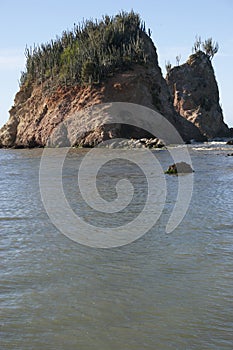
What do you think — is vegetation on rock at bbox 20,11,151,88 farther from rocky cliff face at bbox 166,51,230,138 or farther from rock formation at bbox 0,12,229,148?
rocky cliff face at bbox 166,51,230,138

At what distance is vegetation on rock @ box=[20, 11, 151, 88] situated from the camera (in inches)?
1502

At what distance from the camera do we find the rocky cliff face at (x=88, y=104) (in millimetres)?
36094

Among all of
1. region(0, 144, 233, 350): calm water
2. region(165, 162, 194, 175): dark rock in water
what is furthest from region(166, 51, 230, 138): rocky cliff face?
region(0, 144, 233, 350): calm water

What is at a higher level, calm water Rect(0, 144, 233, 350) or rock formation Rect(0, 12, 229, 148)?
rock formation Rect(0, 12, 229, 148)

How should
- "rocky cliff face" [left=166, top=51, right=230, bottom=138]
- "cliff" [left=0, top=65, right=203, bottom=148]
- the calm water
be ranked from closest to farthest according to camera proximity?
the calm water < "cliff" [left=0, top=65, right=203, bottom=148] < "rocky cliff face" [left=166, top=51, right=230, bottom=138]

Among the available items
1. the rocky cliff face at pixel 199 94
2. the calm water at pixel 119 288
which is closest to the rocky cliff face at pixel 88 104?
the rocky cliff face at pixel 199 94

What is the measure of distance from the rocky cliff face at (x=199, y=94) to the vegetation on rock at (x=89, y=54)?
1380 centimetres

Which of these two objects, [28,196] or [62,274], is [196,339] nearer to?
[62,274]

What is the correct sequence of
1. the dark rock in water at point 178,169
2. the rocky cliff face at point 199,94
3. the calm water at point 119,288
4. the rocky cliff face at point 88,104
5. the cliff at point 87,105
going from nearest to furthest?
the calm water at point 119,288
the dark rock in water at point 178,169
the cliff at point 87,105
the rocky cliff face at point 88,104
the rocky cliff face at point 199,94

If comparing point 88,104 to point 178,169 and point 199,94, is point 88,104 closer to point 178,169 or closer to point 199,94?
point 178,169

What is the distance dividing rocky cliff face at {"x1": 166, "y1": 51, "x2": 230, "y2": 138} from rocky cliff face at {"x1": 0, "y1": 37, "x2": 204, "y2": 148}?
12.0m

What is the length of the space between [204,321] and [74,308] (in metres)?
1.19

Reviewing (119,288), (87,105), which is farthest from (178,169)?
(87,105)

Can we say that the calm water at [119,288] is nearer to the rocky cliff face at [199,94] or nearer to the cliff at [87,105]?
the cliff at [87,105]
